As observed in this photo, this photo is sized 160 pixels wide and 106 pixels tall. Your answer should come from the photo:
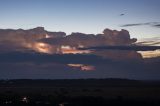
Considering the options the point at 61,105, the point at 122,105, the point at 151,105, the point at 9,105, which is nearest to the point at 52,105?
the point at 61,105

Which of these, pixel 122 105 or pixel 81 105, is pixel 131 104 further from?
pixel 81 105

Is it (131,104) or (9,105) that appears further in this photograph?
(131,104)

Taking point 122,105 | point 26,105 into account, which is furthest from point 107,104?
point 26,105

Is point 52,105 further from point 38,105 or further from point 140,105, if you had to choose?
point 140,105

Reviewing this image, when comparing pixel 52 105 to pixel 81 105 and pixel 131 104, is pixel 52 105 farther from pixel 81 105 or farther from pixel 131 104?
pixel 131 104

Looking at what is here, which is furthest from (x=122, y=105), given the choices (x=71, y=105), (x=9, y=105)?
(x=9, y=105)

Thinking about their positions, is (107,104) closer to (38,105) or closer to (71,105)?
(71,105)

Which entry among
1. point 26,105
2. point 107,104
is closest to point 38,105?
point 26,105
